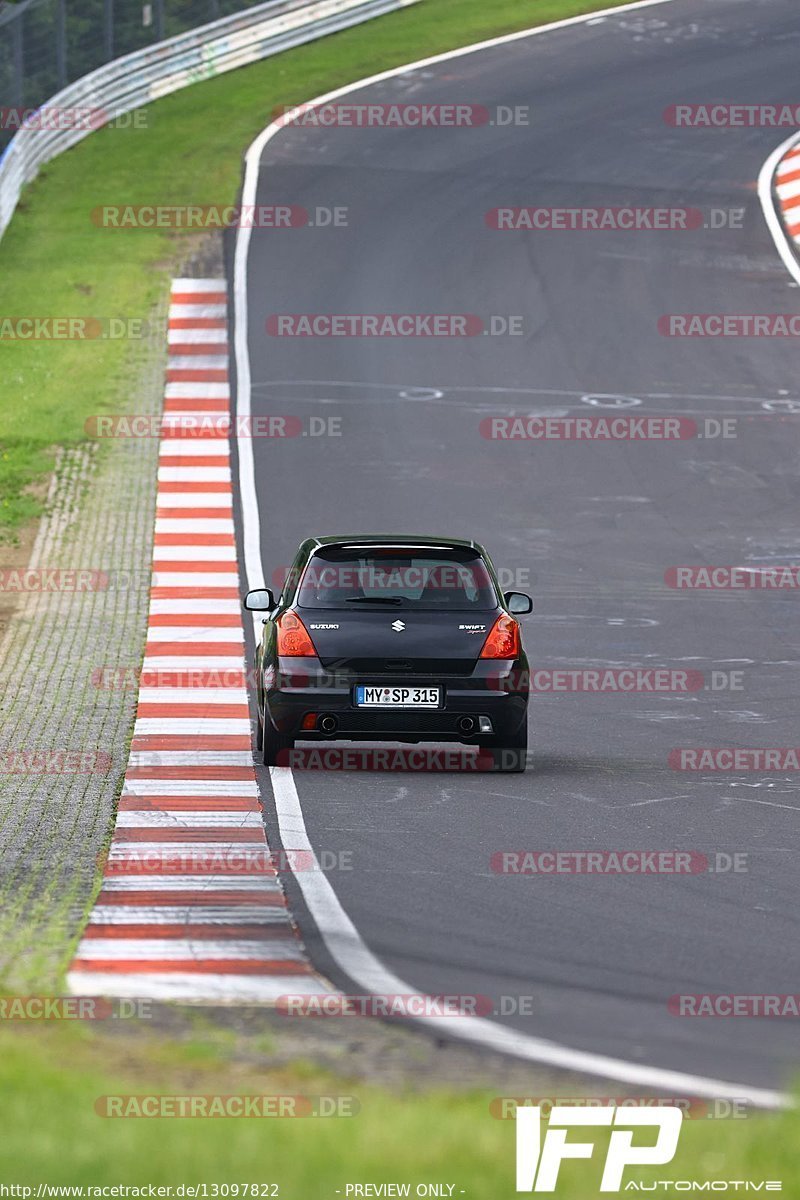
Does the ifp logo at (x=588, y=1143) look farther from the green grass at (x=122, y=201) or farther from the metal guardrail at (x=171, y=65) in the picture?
the metal guardrail at (x=171, y=65)

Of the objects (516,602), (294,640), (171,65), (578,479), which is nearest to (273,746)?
(294,640)

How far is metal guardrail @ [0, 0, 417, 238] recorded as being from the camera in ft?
124

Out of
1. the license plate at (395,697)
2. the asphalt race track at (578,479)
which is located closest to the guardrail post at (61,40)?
the asphalt race track at (578,479)

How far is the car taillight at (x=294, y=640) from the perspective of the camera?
45.5 ft

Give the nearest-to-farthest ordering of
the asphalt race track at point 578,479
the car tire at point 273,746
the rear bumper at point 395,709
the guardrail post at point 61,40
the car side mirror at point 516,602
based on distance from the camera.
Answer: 1. the asphalt race track at point 578,479
2. the rear bumper at point 395,709
3. the car tire at point 273,746
4. the car side mirror at point 516,602
5. the guardrail post at point 61,40

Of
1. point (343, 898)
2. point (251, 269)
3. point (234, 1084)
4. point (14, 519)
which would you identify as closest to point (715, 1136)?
point (234, 1084)

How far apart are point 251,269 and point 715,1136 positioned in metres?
28.0

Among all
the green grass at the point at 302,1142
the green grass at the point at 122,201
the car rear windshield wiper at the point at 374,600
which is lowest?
the green grass at the point at 302,1142

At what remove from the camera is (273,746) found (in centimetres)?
1392

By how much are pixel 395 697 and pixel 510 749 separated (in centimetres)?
90

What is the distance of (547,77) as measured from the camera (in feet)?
143

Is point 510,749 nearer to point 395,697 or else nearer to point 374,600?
point 395,697

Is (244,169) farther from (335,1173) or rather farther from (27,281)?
(335,1173)

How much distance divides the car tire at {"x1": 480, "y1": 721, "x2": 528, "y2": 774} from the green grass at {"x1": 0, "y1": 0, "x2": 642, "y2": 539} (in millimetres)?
10356
